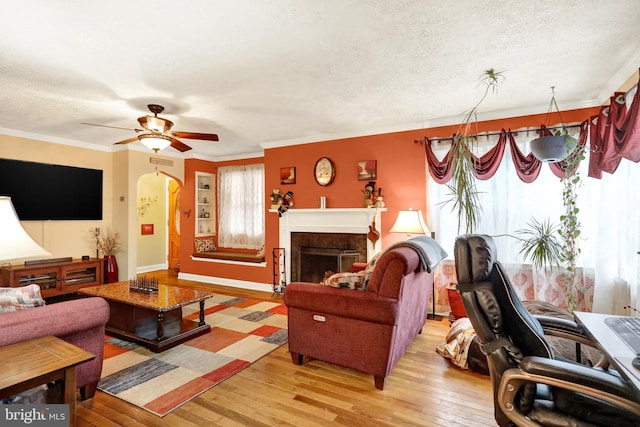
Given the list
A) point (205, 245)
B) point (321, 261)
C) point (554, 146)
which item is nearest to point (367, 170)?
A: point (321, 261)

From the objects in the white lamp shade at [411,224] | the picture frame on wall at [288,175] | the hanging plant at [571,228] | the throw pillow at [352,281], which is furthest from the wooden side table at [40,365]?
the hanging plant at [571,228]

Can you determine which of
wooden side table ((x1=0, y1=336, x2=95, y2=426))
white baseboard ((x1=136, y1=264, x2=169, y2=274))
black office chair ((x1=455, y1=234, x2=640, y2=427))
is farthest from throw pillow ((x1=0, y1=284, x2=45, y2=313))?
white baseboard ((x1=136, y1=264, x2=169, y2=274))

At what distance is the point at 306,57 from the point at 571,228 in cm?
326

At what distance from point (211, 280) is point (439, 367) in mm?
4718

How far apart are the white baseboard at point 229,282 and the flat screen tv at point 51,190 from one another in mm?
1987

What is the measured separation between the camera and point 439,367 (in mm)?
2723

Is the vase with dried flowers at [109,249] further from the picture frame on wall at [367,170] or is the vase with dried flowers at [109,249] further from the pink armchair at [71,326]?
the picture frame on wall at [367,170]

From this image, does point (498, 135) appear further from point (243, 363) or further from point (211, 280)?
point (211, 280)

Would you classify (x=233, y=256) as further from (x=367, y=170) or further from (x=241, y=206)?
(x=367, y=170)

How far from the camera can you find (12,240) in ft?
4.99

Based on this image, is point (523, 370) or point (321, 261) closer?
point (523, 370)

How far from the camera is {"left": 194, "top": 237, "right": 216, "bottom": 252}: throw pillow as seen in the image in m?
6.51

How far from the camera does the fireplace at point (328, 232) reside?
15.3 ft

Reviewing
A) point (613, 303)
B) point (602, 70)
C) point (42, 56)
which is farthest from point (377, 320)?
point (42, 56)
